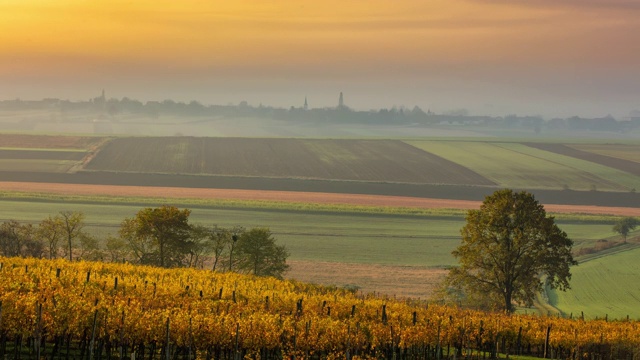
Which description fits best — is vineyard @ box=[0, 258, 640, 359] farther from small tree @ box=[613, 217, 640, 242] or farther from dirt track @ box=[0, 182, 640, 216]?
dirt track @ box=[0, 182, 640, 216]

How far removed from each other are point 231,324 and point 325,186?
128 meters

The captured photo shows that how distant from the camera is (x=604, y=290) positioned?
9044cm

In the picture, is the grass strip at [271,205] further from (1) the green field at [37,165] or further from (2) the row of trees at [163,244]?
(2) the row of trees at [163,244]

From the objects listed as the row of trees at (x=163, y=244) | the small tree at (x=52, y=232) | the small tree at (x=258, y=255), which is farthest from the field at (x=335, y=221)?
the small tree at (x=52, y=232)

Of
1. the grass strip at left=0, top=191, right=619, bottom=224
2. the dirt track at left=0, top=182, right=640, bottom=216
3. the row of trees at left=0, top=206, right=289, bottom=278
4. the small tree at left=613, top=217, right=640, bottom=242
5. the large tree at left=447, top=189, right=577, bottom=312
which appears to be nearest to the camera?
the large tree at left=447, top=189, right=577, bottom=312

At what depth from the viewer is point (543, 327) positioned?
58500 millimetres

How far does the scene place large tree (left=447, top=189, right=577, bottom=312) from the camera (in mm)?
68312

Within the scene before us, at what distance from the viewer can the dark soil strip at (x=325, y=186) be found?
163875 millimetres

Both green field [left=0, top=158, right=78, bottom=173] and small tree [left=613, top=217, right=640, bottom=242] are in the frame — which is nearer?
small tree [left=613, top=217, right=640, bottom=242]

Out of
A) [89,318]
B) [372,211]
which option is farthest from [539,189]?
[89,318]

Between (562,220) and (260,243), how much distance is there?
6892 cm

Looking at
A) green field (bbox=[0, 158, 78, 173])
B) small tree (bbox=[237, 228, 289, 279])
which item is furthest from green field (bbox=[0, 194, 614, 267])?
green field (bbox=[0, 158, 78, 173])

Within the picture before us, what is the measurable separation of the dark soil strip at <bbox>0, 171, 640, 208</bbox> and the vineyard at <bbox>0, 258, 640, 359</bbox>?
98465mm

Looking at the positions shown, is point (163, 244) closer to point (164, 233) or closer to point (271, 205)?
point (164, 233)
